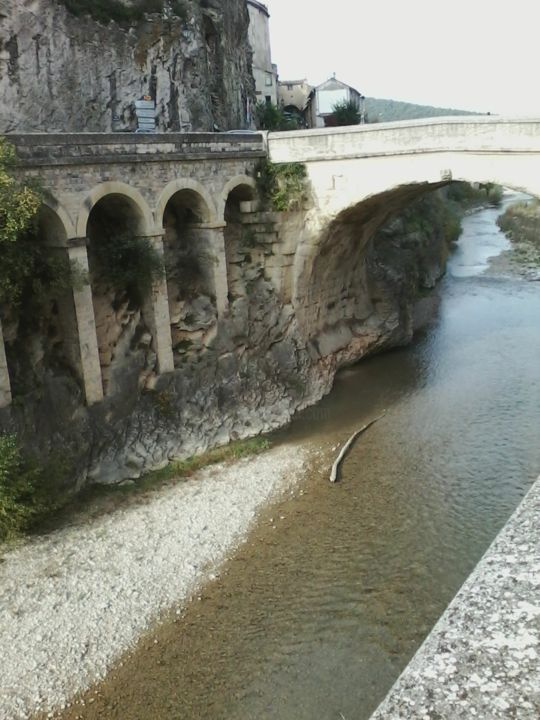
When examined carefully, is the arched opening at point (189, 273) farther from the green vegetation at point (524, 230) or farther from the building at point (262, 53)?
the green vegetation at point (524, 230)

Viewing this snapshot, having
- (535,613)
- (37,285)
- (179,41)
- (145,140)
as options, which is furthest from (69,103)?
(535,613)

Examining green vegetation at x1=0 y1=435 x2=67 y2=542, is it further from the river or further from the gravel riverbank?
the river

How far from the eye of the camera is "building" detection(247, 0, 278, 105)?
37500 millimetres

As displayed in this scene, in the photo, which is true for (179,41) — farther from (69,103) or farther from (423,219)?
(423,219)

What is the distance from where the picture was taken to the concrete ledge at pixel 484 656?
319 cm

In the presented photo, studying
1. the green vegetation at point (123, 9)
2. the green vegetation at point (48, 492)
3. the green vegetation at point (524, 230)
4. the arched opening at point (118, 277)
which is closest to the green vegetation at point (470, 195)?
the green vegetation at point (524, 230)

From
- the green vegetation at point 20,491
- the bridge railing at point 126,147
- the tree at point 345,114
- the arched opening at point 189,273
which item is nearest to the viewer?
the green vegetation at point 20,491

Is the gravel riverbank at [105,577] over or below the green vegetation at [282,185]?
below

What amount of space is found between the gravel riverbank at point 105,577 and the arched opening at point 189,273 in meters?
3.51

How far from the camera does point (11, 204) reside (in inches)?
468

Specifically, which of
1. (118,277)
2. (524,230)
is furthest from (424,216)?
(118,277)

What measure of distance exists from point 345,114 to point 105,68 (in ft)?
72.8

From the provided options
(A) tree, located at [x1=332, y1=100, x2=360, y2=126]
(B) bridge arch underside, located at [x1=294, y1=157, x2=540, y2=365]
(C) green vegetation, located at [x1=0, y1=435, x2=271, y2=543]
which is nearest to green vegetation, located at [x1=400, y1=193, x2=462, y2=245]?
(B) bridge arch underside, located at [x1=294, y1=157, x2=540, y2=365]

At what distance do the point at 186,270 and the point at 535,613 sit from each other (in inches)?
565
